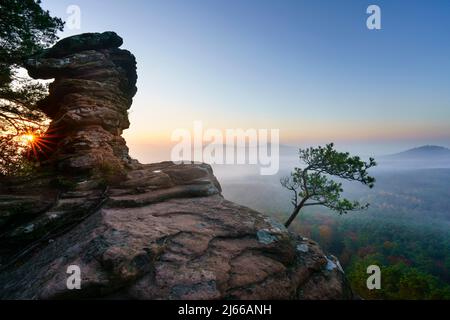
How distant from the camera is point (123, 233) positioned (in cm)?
786

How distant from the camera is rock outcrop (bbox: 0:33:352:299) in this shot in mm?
6594

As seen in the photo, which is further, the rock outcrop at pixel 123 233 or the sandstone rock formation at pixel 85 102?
the sandstone rock formation at pixel 85 102

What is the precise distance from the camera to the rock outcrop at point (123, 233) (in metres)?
6.59

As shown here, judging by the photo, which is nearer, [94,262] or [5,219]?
[94,262]

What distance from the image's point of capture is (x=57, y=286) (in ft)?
19.5

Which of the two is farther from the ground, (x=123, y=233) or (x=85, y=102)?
(x=85, y=102)

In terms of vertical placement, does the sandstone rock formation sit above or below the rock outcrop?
above

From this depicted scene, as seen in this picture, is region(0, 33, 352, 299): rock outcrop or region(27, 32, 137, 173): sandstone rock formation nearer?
region(0, 33, 352, 299): rock outcrop

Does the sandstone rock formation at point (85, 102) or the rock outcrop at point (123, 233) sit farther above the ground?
the sandstone rock formation at point (85, 102)
